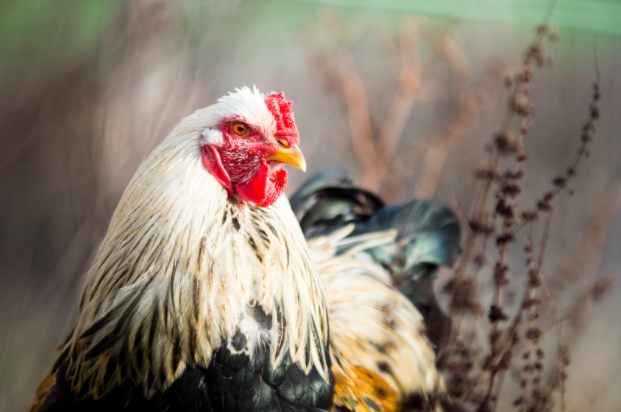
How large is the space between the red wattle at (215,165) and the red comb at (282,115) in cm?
22

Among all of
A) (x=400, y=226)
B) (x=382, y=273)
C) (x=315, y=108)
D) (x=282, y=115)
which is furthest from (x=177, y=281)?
(x=315, y=108)

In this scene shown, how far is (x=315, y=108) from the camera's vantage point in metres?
4.26

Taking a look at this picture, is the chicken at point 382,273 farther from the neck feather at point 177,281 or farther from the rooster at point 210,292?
the neck feather at point 177,281

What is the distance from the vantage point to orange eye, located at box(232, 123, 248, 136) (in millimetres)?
1449

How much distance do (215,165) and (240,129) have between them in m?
0.14

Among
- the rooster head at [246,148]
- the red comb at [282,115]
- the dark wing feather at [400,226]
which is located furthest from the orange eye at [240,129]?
the dark wing feather at [400,226]

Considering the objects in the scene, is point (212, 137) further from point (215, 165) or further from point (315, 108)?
point (315, 108)

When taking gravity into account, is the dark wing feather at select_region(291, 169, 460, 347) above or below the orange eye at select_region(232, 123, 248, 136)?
below

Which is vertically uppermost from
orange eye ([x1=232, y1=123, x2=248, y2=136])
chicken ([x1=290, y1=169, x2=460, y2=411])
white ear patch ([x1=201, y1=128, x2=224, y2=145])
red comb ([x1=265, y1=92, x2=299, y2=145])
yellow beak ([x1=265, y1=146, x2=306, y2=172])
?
red comb ([x1=265, y1=92, x2=299, y2=145])

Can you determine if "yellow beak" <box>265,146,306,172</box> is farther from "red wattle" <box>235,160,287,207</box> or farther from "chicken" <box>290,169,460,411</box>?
"chicken" <box>290,169,460,411</box>

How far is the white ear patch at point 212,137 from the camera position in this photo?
1414 mm

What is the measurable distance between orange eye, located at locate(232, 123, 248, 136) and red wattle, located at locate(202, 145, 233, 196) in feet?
0.30

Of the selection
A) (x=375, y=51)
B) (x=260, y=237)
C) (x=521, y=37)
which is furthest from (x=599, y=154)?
(x=260, y=237)

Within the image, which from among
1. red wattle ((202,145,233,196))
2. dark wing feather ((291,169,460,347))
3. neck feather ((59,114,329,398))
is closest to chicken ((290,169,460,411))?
dark wing feather ((291,169,460,347))
